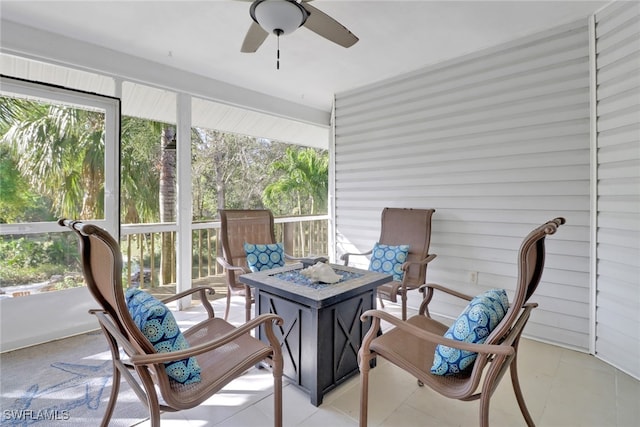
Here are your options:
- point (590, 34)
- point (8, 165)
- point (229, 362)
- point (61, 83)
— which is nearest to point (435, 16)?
point (590, 34)

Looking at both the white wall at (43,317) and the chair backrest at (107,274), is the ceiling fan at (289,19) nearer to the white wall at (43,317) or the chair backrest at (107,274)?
the chair backrest at (107,274)

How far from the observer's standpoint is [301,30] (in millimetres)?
2844

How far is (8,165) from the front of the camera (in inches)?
110

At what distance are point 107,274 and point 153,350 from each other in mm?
357

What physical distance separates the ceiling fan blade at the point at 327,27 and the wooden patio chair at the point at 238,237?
6.49 feet

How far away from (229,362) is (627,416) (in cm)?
232

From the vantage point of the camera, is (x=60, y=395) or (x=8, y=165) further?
(x=8, y=165)

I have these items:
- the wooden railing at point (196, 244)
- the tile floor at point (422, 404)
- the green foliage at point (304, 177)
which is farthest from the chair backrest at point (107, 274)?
the green foliage at point (304, 177)

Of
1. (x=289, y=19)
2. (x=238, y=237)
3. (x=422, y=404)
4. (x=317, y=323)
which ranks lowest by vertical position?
(x=422, y=404)

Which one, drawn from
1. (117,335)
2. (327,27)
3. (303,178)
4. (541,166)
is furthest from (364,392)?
(303,178)

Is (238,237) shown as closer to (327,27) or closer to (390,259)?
(390,259)

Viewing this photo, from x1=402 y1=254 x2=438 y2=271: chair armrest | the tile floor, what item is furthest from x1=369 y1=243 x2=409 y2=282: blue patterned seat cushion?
the tile floor

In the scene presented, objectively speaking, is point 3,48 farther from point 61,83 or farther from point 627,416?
point 627,416

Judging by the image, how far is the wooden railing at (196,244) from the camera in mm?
3996
